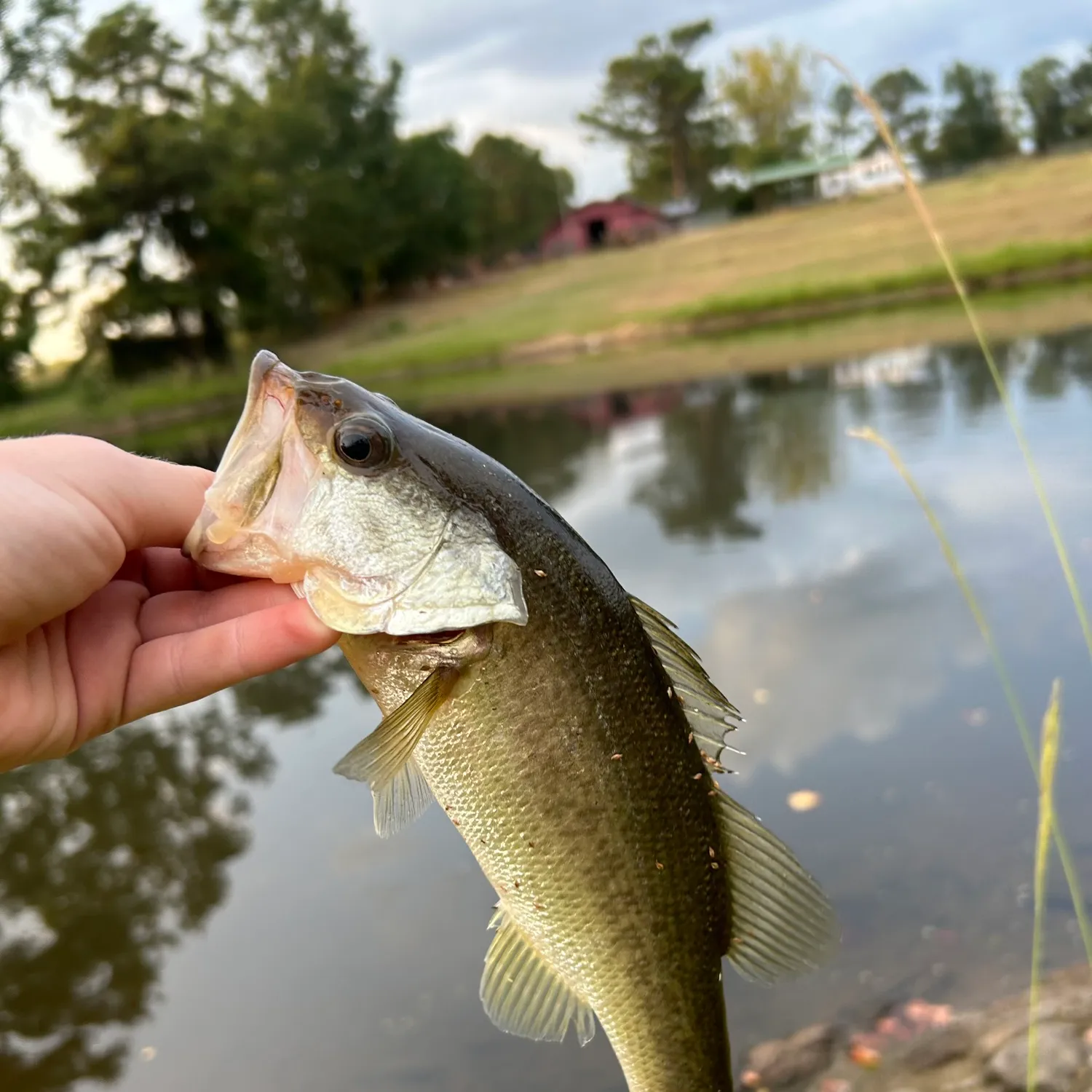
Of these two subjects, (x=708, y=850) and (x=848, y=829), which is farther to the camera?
(x=848, y=829)

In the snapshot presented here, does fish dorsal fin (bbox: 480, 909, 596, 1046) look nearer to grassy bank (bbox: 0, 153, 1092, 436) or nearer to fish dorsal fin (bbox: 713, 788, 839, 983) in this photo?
fish dorsal fin (bbox: 713, 788, 839, 983)

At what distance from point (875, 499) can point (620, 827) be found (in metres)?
7.30

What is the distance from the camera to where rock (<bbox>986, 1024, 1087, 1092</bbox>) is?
252cm

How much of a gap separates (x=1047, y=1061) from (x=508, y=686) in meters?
2.17

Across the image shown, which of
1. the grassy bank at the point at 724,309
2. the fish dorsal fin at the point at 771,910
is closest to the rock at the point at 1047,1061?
the fish dorsal fin at the point at 771,910

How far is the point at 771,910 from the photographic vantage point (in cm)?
172

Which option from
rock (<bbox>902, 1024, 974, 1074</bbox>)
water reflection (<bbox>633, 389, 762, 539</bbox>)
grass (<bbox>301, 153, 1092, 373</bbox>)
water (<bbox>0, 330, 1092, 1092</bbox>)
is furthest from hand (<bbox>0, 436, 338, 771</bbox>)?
grass (<bbox>301, 153, 1092, 373</bbox>)

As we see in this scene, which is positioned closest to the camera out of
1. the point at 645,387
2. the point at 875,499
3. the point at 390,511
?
the point at 390,511

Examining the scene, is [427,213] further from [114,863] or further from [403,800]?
[403,800]

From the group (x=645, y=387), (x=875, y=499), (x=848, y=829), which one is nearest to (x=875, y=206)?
(x=645, y=387)

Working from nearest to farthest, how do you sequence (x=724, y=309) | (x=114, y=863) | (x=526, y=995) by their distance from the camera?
(x=526, y=995) → (x=114, y=863) → (x=724, y=309)

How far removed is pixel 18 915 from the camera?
481 centimetres

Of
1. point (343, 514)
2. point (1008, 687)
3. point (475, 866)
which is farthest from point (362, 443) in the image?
point (475, 866)

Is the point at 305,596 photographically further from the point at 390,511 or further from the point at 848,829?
Result: the point at 848,829
